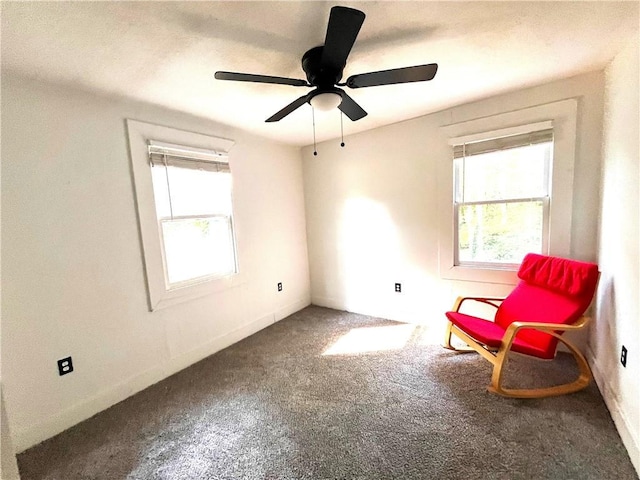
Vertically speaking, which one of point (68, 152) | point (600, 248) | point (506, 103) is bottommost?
point (600, 248)

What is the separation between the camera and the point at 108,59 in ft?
5.26

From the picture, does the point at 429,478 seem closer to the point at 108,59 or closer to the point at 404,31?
the point at 404,31

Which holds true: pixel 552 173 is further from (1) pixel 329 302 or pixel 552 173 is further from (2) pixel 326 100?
(1) pixel 329 302

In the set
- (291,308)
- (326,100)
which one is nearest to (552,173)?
(326,100)

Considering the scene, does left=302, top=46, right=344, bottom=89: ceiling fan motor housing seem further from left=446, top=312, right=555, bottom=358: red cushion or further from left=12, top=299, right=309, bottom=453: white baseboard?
left=12, top=299, right=309, bottom=453: white baseboard

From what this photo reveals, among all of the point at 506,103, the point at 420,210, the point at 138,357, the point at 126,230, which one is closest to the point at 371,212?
the point at 420,210

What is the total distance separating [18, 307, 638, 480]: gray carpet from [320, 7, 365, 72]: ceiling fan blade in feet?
6.86

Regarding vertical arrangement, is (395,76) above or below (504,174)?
above

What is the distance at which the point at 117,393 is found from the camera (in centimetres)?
210

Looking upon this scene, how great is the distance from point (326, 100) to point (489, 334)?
1992mm

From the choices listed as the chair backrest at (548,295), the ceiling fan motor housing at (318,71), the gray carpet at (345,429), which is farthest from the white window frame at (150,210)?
the chair backrest at (548,295)

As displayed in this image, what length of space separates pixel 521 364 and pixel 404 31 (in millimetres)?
2548

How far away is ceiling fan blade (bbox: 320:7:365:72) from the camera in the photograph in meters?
1.11

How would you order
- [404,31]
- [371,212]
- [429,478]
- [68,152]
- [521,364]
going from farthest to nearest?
1. [371,212]
2. [521,364]
3. [68,152]
4. [404,31]
5. [429,478]
